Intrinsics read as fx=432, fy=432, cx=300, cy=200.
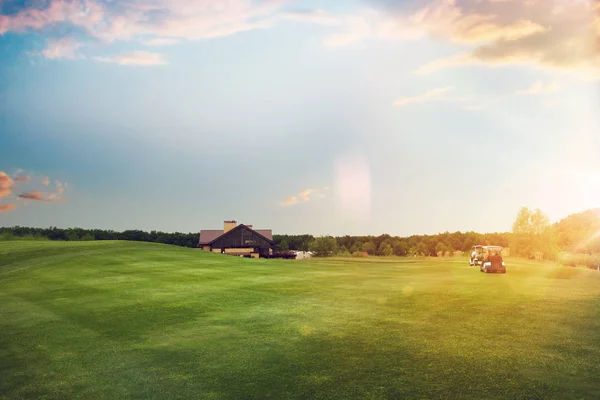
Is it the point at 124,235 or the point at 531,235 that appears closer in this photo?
the point at 531,235

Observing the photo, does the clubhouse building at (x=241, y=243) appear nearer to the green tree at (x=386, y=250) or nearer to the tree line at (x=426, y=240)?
the tree line at (x=426, y=240)

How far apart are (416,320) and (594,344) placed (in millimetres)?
4753

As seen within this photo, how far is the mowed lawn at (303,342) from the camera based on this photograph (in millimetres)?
8523

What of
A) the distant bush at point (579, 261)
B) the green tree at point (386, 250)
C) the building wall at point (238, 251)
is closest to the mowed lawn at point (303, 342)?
the distant bush at point (579, 261)

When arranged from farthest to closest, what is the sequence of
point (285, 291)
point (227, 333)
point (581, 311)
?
point (285, 291) → point (581, 311) → point (227, 333)

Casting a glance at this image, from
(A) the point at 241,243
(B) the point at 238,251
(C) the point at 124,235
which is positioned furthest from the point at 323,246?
(C) the point at 124,235

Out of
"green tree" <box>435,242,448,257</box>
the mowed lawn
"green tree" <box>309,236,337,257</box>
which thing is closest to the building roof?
"green tree" <box>309,236,337,257</box>

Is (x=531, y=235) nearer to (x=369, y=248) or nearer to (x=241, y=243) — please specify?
(x=369, y=248)

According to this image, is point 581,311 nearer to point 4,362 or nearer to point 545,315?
point 545,315

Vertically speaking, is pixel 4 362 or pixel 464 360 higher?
pixel 464 360

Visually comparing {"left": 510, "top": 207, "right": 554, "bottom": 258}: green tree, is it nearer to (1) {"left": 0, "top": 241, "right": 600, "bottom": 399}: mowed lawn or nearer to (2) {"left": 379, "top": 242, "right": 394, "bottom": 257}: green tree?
(2) {"left": 379, "top": 242, "right": 394, "bottom": 257}: green tree

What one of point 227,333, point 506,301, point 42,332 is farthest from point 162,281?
point 506,301

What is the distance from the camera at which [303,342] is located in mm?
11539

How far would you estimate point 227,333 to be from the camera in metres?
13.0
